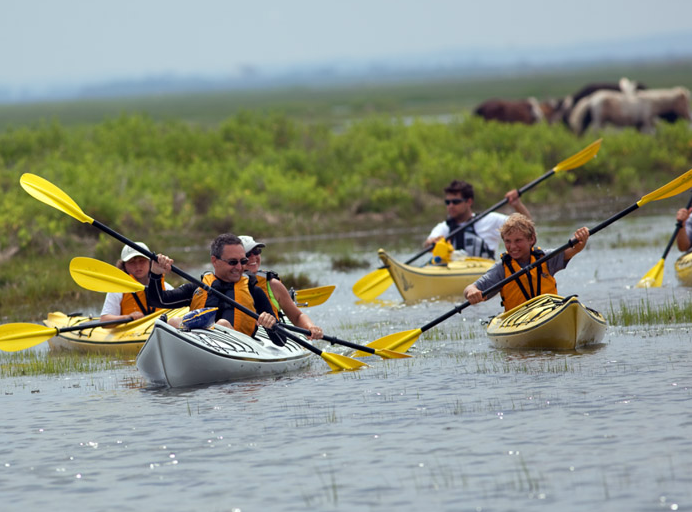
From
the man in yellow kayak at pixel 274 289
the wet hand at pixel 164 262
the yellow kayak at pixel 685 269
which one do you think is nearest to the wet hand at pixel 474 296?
the man in yellow kayak at pixel 274 289

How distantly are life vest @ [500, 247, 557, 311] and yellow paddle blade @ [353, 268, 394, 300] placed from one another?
504cm

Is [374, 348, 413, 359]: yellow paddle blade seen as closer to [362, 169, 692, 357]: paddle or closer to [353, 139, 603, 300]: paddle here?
[362, 169, 692, 357]: paddle

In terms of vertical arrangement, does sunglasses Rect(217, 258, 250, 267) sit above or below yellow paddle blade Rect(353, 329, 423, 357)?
above

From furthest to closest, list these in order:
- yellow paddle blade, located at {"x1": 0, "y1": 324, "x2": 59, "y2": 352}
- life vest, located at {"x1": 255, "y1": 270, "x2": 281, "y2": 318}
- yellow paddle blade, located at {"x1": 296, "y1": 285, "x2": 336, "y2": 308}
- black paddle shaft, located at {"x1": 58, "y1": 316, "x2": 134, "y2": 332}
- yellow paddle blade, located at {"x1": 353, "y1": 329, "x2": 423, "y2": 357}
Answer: yellow paddle blade, located at {"x1": 296, "y1": 285, "x2": 336, "y2": 308} < black paddle shaft, located at {"x1": 58, "y1": 316, "x2": 134, "y2": 332} < yellow paddle blade, located at {"x1": 0, "y1": 324, "x2": 59, "y2": 352} < yellow paddle blade, located at {"x1": 353, "y1": 329, "x2": 423, "y2": 357} < life vest, located at {"x1": 255, "y1": 270, "x2": 281, "y2": 318}

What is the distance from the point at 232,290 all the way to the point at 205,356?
696 mm

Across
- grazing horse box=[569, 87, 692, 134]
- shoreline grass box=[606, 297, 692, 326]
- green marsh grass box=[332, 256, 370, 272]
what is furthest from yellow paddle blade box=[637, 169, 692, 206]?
grazing horse box=[569, 87, 692, 134]

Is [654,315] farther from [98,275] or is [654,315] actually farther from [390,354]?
[98,275]

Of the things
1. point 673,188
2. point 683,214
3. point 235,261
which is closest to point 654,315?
point 673,188

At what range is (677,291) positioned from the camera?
14.9m

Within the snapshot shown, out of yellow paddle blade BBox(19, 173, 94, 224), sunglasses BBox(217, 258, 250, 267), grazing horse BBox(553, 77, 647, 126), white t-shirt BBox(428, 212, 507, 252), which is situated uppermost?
grazing horse BBox(553, 77, 647, 126)

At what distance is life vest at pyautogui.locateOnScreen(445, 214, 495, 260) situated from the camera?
16.0m

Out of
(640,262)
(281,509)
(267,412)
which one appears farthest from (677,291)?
(281,509)

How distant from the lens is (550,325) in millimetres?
10633

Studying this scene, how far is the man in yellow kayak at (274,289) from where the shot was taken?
10742 mm
